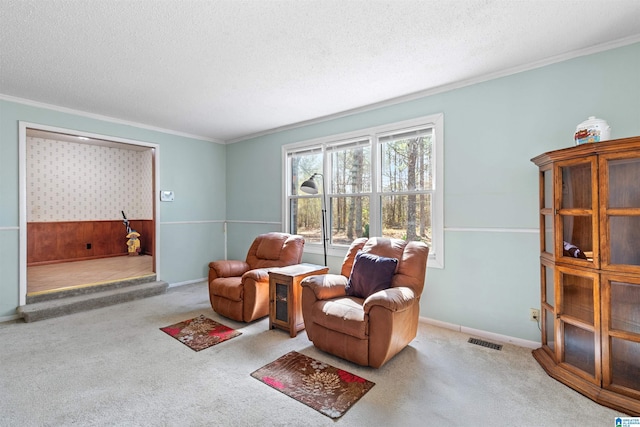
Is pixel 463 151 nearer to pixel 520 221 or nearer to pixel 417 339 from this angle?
pixel 520 221

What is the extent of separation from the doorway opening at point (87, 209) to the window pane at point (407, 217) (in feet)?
11.5

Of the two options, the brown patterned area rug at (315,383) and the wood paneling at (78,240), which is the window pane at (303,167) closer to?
the brown patterned area rug at (315,383)

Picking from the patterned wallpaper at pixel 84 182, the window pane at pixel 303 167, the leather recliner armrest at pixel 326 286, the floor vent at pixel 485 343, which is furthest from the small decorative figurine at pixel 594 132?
the patterned wallpaper at pixel 84 182

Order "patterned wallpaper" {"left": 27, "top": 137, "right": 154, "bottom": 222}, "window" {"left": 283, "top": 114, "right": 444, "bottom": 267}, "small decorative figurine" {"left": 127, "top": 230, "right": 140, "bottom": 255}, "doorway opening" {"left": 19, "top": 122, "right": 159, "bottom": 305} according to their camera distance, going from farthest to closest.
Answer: "small decorative figurine" {"left": 127, "top": 230, "right": 140, "bottom": 255}, "patterned wallpaper" {"left": 27, "top": 137, "right": 154, "bottom": 222}, "doorway opening" {"left": 19, "top": 122, "right": 159, "bottom": 305}, "window" {"left": 283, "top": 114, "right": 444, "bottom": 267}

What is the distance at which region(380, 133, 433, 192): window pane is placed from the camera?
10.9 feet

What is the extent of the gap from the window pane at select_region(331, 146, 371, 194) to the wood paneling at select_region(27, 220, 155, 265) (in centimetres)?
508

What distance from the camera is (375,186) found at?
364cm

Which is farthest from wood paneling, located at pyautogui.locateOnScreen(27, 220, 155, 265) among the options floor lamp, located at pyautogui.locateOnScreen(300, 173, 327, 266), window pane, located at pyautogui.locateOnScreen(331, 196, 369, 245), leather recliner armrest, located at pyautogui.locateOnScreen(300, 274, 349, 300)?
leather recliner armrest, located at pyautogui.locateOnScreen(300, 274, 349, 300)

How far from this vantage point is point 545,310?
2488mm

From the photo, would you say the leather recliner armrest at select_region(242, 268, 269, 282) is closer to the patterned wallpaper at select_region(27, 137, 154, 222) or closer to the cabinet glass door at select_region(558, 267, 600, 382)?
the cabinet glass door at select_region(558, 267, 600, 382)

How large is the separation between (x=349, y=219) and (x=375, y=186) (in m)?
0.57

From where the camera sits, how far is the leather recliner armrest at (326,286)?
265 cm

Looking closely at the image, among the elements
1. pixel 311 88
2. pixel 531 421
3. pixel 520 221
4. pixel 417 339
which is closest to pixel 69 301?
pixel 311 88

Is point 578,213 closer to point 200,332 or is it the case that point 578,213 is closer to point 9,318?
point 200,332
